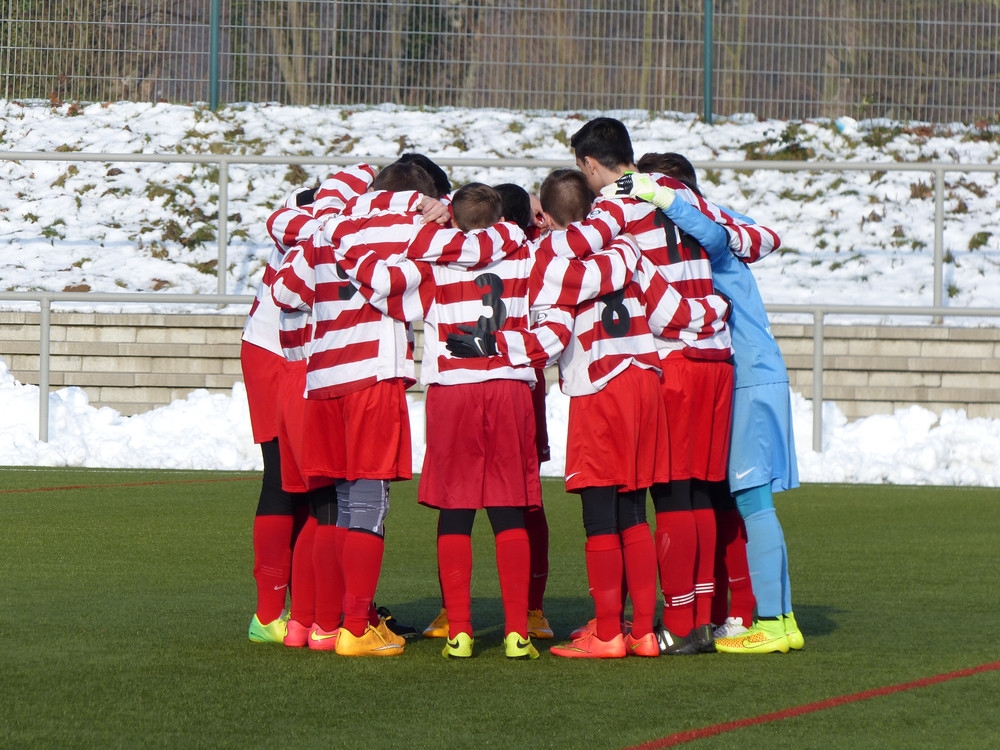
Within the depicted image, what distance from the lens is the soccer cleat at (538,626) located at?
503cm

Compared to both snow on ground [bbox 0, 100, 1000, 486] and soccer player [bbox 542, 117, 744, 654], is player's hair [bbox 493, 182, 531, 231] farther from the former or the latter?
snow on ground [bbox 0, 100, 1000, 486]

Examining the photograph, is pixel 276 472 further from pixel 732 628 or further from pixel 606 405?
pixel 732 628

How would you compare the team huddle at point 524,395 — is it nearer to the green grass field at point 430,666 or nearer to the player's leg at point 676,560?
the player's leg at point 676,560

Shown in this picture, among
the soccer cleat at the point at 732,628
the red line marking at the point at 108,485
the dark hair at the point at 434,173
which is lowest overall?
the soccer cleat at the point at 732,628

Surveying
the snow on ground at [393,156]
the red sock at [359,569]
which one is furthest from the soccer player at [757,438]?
the snow on ground at [393,156]

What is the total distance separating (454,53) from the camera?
16.9m

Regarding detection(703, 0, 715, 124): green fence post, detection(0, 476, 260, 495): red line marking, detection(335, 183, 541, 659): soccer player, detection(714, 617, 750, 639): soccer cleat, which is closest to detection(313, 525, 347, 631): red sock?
detection(335, 183, 541, 659): soccer player

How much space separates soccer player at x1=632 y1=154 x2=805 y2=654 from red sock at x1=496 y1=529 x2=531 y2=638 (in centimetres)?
71

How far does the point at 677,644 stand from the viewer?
4.71m

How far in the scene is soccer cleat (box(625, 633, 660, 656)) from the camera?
15.2 ft

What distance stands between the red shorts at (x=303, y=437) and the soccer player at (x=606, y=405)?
1.64 ft

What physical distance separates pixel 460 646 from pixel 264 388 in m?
1.10

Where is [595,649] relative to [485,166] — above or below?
below

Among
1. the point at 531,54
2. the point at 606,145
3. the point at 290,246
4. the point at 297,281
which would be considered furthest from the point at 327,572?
the point at 531,54
